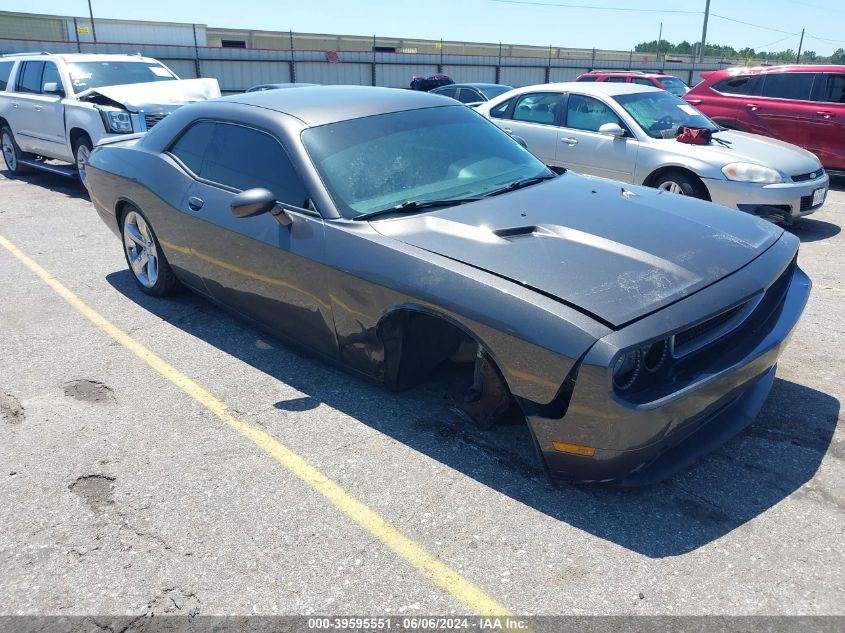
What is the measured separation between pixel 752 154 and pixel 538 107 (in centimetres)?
252

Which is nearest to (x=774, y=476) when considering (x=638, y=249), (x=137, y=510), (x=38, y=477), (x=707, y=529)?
(x=707, y=529)

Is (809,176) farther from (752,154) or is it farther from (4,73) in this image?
(4,73)

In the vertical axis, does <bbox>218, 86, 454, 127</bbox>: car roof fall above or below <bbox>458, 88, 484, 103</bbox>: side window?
above

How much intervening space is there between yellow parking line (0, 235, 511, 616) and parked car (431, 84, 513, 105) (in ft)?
42.0

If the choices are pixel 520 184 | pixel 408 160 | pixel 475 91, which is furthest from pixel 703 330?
pixel 475 91

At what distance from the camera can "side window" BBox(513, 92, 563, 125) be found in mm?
8086

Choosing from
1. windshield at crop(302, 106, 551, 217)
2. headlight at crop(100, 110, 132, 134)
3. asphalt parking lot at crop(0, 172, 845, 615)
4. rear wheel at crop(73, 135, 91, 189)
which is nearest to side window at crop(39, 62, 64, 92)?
rear wheel at crop(73, 135, 91, 189)

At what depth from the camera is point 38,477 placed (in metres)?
3.14

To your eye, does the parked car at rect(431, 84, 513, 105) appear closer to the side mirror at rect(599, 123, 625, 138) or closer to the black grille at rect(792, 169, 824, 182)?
→ the side mirror at rect(599, 123, 625, 138)

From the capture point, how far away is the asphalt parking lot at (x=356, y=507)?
2418mm

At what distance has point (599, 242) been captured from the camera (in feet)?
10.1

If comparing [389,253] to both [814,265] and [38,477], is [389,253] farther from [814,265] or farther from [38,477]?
[814,265]

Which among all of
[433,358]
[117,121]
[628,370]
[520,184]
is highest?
[520,184]

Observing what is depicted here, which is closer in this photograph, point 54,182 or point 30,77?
point 30,77
